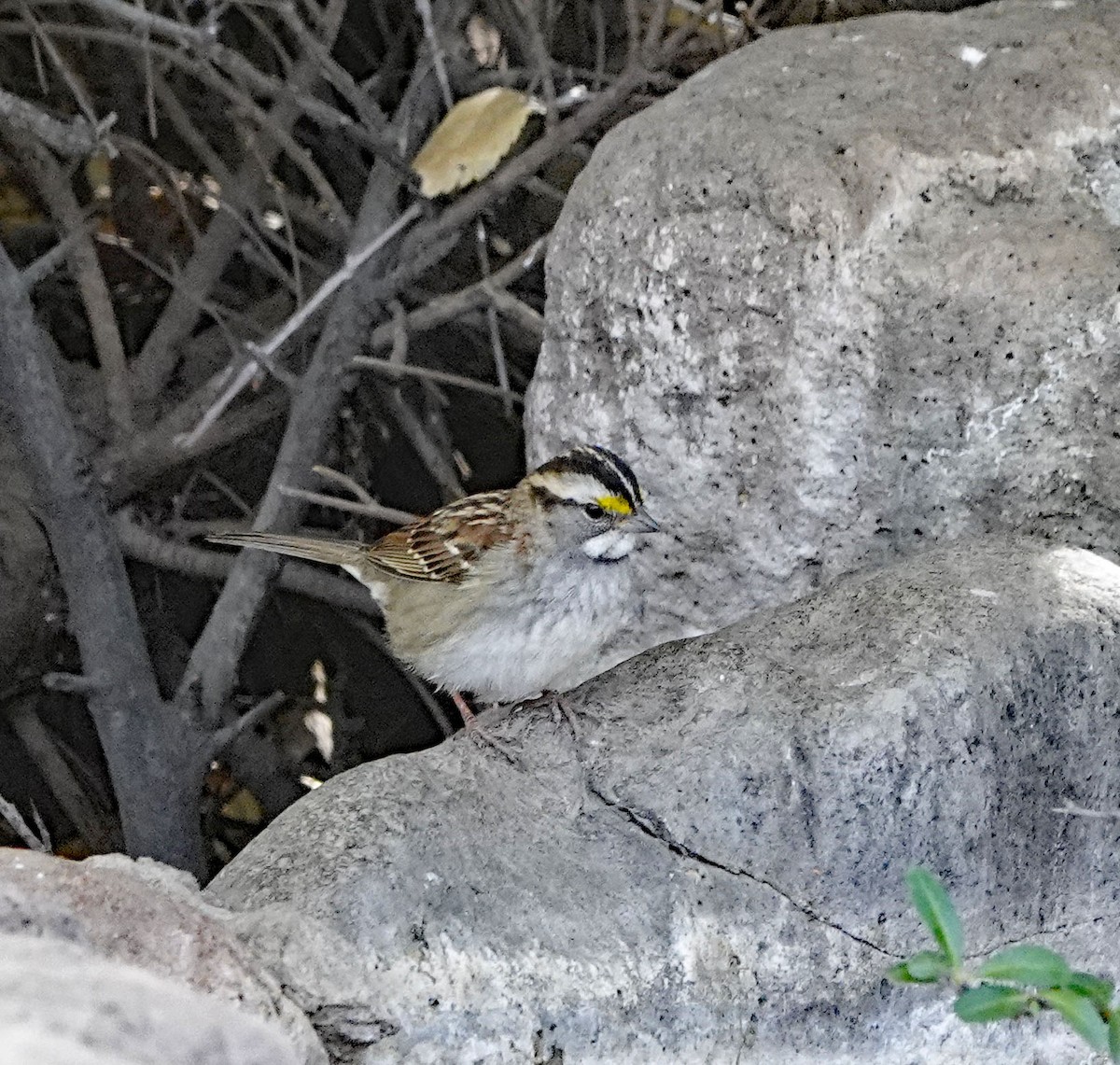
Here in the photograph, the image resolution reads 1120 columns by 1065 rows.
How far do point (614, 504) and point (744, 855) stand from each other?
0.92m

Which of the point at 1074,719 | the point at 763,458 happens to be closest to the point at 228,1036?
the point at 1074,719

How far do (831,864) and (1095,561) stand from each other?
811 mm

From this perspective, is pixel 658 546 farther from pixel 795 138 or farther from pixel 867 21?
pixel 867 21

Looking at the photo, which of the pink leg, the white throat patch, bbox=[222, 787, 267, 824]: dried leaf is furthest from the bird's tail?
bbox=[222, 787, 267, 824]: dried leaf

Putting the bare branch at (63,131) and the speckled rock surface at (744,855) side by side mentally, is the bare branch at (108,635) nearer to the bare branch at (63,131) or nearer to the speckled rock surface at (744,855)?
the bare branch at (63,131)

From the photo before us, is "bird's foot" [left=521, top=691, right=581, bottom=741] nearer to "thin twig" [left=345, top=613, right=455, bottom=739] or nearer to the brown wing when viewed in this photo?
the brown wing

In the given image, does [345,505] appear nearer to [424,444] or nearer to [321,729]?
[424,444]

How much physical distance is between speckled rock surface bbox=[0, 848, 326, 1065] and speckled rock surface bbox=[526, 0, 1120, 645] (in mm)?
1619

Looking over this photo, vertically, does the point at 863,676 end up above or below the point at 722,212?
below

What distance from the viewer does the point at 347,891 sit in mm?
2396

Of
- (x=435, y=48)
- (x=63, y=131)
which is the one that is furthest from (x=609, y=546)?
(x=435, y=48)

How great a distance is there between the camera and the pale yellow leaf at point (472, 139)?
13.3 ft

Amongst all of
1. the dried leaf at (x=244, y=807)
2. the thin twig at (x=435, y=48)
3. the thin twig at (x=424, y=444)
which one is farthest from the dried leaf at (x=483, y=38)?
the dried leaf at (x=244, y=807)

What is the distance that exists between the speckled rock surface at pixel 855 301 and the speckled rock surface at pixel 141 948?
162cm
